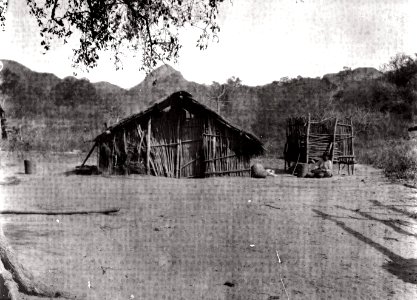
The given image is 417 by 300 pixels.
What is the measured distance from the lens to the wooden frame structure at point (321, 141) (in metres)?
19.3

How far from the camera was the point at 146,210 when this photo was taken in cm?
1040

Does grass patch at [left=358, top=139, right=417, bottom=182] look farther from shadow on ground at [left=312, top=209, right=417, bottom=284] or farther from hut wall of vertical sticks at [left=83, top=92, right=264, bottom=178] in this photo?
shadow on ground at [left=312, top=209, right=417, bottom=284]

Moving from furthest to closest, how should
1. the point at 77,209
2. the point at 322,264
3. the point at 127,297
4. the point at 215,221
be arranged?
the point at 77,209 < the point at 215,221 < the point at 322,264 < the point at 127,297

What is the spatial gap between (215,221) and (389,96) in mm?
36791

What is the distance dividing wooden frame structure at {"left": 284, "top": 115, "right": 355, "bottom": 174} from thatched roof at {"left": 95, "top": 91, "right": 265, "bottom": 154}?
2.69 meters

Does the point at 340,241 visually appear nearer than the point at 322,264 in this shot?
No

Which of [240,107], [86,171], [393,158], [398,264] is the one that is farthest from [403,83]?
[398,264]

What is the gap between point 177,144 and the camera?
1767 cm

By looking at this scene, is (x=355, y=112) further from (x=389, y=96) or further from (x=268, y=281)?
(x=268, y=281)

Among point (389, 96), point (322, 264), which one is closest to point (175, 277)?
point (322, 264)

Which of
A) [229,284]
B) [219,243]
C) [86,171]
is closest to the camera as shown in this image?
[229,284]

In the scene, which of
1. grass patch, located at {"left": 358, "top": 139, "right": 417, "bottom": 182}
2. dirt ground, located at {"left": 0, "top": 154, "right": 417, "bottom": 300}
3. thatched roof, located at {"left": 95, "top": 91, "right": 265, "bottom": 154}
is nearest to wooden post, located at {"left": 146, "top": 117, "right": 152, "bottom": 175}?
thatched roof, located at {"left": 95, "top": 91, "right": 265, "bottom": 154}

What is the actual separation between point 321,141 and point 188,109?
634 centimetres

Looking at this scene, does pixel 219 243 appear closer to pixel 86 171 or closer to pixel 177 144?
pixel 177 144
